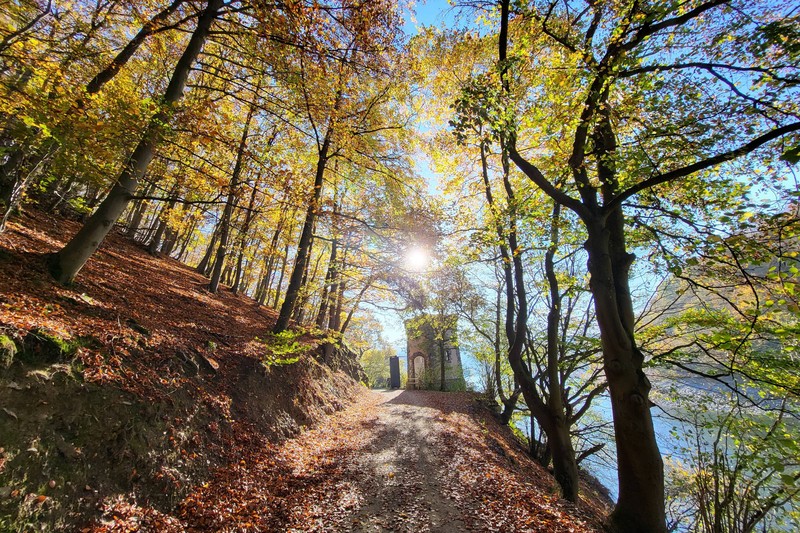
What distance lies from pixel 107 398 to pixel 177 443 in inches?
43.8

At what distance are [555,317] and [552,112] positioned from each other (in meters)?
4.59

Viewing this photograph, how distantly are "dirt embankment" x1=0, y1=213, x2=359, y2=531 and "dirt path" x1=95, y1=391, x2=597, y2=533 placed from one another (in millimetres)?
298

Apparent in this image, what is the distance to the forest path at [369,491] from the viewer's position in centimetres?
403

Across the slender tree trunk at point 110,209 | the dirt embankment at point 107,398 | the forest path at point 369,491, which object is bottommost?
the forest path at point 369,491

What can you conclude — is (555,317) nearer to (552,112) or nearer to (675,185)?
(675,185)

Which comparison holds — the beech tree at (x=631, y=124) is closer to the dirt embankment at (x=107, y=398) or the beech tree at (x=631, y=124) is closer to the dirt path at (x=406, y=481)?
the dirt path at (x=406, y=481)

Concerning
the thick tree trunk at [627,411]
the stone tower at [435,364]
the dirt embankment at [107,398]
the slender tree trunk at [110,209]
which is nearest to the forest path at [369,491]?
the dirt embankment at [107,398]

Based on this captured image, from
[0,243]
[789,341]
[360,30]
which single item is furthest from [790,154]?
[0,243]

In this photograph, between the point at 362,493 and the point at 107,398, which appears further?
the point at 362,493

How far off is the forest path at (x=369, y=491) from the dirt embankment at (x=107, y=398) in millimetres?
407

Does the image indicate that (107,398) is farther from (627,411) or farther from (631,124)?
(631,124)

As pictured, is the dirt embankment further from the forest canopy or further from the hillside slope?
the forest canopy

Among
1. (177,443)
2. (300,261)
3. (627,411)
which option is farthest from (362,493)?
(300,261)

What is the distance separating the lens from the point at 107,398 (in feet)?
12.1
